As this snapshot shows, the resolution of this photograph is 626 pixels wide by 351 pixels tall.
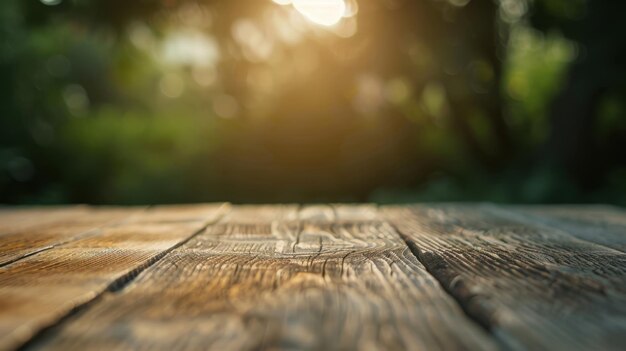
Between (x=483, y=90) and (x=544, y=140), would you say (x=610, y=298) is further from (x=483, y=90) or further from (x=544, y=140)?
(x=483, y=90)

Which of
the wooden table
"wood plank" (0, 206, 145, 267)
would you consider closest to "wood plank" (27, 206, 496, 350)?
the wooden table

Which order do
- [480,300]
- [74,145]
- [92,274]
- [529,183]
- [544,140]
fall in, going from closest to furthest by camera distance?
1. [480,300]
2. [92,274]
3. [529,183]
4. [544,140]
5. [74,145]

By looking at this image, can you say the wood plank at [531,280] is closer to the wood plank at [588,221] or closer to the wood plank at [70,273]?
the wood plank at [588,221]

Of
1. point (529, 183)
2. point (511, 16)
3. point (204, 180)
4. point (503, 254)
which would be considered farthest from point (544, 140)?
point (503, 254)

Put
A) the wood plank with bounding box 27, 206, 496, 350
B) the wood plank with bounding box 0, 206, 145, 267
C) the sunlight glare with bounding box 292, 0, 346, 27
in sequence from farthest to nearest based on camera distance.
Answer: the sunlight glare with bounding box 292, 0, 346, 27
the wood plank with bounding box 0, 206, 145, 267
the wood plank with bounding box 27, 206, 496, 350

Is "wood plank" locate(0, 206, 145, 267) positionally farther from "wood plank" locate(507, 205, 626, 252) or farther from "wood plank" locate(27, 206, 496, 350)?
"wood plank" locate(507, 205, 626, 252)

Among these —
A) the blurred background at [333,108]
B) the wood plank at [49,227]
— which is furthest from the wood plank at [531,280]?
the blurred background at [333,108]

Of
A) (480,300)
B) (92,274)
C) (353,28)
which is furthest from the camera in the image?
(353,28)
